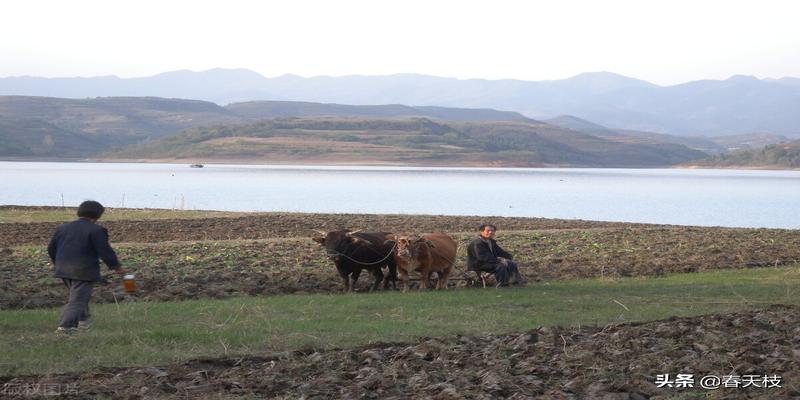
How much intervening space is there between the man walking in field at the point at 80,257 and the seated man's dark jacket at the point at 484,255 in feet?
25.7

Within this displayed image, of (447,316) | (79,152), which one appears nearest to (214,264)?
(447,316)

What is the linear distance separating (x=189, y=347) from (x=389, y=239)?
7.60m

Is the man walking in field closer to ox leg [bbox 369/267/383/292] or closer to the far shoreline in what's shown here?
ox leg [bbox 369/267/383/292]

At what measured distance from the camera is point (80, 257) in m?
13.5

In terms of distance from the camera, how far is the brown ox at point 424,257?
19375 millimetres

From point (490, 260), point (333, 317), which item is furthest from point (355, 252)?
point (333, 317)

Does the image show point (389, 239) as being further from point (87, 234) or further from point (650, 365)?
point (650, 365)

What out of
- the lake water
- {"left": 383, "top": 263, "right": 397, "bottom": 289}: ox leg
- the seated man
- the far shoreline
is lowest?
the far shoreline

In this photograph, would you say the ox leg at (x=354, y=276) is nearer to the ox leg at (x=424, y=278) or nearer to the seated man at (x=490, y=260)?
the ox leg at (x=424, y=278)

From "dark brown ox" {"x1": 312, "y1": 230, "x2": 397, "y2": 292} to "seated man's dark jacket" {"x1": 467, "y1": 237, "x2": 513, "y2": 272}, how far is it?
153cm

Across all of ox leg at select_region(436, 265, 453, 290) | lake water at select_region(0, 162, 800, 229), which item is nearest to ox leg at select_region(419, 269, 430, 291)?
ox leg at select_region(436, 265, 453, 290)

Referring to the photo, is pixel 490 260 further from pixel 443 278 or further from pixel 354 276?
pixel 354 276

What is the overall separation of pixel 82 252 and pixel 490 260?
833cm

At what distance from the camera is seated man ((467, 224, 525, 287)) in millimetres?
19516
